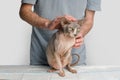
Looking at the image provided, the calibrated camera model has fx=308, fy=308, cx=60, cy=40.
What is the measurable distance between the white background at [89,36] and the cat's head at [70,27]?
84 cm

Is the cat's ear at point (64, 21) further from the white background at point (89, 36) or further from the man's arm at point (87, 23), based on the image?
the white background at point (89, 36)

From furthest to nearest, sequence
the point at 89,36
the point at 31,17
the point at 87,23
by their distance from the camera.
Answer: the point at 89,36 < the point at 87,23 < the point at 31,17

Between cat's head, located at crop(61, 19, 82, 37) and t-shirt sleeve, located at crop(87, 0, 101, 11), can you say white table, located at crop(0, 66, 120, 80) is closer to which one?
cat's head, located at crop(61, 19, 82, 37)

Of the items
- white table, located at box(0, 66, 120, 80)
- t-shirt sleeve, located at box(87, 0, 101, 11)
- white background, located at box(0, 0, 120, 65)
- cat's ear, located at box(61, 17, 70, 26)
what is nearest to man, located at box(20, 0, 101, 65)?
t-shirt sleeve, located at box(87, 0, 101, 11)

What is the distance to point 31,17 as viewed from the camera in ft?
3.59

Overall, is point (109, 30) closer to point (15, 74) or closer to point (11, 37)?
point (11, 37)

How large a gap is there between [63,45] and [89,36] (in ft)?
2.66

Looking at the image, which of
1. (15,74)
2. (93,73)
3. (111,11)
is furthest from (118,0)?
(15,74)

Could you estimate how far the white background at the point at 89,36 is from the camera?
1690mm

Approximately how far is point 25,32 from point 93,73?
89cm

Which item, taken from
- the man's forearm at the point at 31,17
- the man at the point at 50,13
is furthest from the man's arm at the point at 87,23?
the man's forearm at the point at 31,17

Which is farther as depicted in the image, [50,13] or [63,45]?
[50,13]

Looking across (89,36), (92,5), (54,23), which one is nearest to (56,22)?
(54,23)

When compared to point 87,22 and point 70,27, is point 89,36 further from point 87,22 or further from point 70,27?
point 70,27
